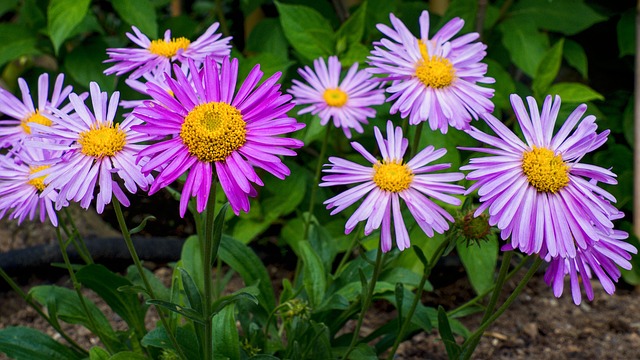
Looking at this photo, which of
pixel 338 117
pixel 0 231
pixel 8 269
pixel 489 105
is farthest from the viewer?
pixel 0 231

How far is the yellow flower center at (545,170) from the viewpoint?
919mm

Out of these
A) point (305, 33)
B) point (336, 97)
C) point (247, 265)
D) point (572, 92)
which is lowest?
point (247, 265)

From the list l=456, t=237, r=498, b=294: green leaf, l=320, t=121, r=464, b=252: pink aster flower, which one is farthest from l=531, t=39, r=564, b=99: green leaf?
l=320, t=121, r=464, b=252: pink aster flower

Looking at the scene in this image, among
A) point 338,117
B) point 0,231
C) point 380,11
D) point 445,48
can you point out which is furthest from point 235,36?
point 445,48

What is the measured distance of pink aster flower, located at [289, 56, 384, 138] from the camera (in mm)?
1429

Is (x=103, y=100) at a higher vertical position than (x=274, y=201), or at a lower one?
lower

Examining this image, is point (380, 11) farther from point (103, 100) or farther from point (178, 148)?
point (178, 148)

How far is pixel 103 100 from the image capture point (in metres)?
1.01

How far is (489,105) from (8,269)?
4.16 ft

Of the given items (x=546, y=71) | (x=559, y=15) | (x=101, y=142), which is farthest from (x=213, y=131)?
(x=559, y=15)

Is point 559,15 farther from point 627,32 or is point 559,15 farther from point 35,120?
point 35,120

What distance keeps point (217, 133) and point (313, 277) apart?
1.97ft

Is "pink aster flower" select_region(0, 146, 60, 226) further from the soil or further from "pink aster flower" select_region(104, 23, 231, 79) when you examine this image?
the soil

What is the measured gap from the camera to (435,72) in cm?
116
